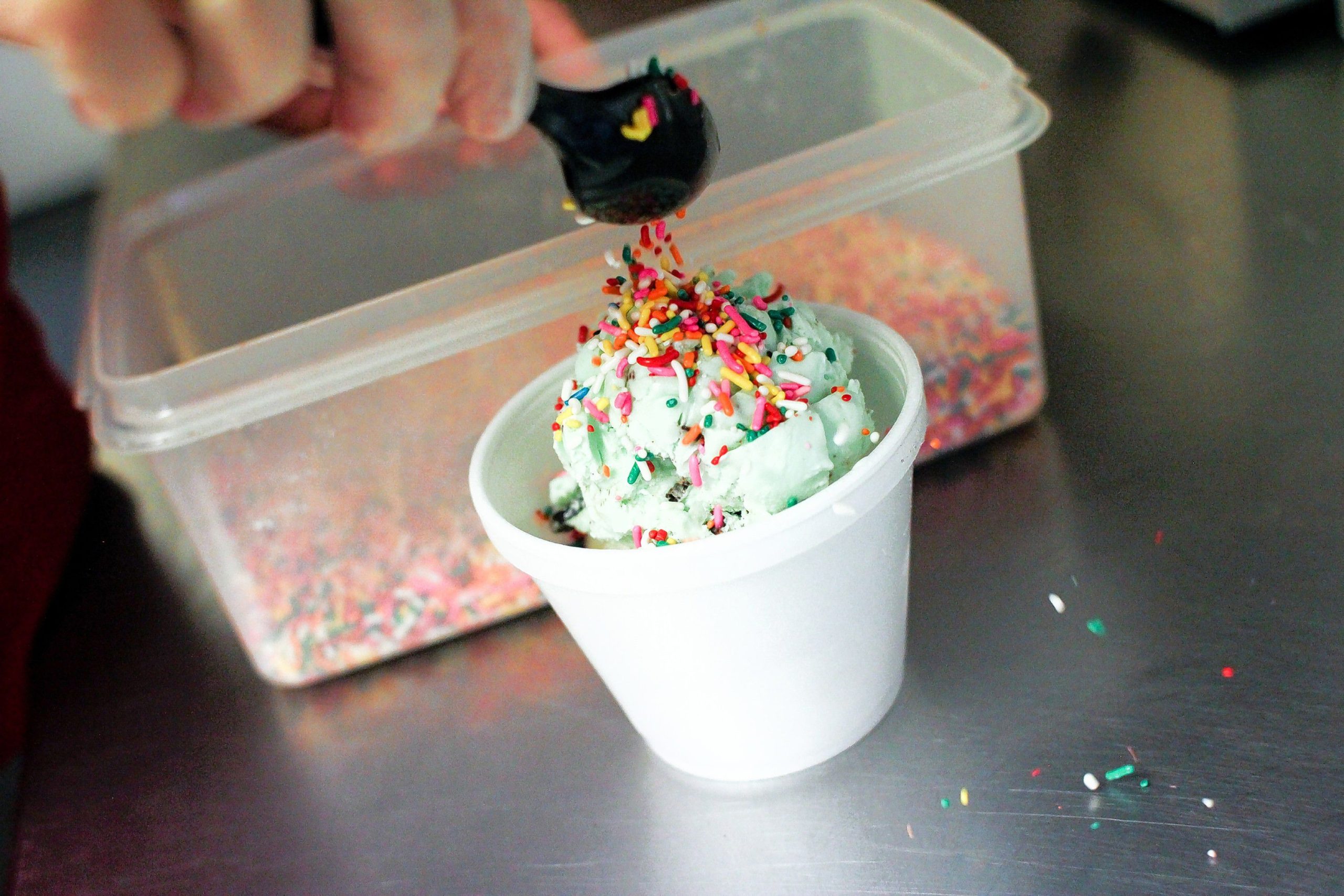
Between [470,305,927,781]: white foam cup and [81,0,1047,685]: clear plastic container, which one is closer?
[470,305,927,781]: white foam cup

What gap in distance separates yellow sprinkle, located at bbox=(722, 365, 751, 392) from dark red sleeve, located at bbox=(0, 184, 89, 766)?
0.59 meters

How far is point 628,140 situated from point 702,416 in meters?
0.13

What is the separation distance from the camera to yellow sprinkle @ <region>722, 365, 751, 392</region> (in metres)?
0.62

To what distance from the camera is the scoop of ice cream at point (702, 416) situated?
61 centimetres

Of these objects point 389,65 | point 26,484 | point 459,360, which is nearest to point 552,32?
point 459,360

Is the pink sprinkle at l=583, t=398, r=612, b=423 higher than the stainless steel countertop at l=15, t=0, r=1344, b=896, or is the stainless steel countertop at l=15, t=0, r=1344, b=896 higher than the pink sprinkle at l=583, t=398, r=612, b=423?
the pink sprinkle at l=583, t=398, r=612, b=423

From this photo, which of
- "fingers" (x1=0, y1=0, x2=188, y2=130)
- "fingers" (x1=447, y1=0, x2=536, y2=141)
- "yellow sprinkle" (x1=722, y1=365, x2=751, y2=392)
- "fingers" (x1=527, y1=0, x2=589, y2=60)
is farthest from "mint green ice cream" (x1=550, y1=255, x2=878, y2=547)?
"fingers" (x1=527, y1=0, x2=589, y2=60)

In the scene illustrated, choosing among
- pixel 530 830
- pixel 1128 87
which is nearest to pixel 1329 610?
pixel 530 830

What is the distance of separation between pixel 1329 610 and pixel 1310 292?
0.33 meters

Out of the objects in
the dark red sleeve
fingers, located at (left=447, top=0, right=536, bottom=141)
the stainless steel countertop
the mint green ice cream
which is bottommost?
the stainless steel countertop

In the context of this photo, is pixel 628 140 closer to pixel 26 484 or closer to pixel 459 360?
pixel 459 360

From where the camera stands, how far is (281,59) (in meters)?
0.44

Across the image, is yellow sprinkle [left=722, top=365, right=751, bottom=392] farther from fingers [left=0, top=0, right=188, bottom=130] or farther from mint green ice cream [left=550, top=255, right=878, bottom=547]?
fingers [left=0, top=0, right=188, bottom=130]

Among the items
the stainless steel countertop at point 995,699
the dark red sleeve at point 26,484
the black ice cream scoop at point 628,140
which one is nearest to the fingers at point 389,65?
the black ice cream scoop at point 628,140
